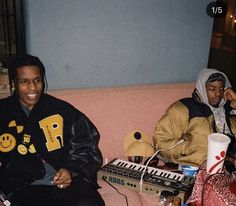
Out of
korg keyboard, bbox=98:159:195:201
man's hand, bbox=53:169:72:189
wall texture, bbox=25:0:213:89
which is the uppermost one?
wall texture, bbox=25:0:213:89

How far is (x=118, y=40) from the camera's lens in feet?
8.64

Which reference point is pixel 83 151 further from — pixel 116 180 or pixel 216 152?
pixel 216 152

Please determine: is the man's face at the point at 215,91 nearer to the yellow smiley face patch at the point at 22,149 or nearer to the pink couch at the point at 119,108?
the pink couch at the point at 119,108

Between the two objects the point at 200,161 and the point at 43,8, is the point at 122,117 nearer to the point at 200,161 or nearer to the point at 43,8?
the point at 200,161

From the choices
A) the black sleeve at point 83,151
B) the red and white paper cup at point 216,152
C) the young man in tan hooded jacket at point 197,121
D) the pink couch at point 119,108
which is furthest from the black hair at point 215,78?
the black sleeve at point 83,151

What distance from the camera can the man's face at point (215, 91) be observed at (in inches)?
99.9

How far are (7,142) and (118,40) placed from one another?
118 centimetres

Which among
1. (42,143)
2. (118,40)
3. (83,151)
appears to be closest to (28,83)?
(42,143)

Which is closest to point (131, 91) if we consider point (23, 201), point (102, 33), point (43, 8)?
point (102, 33)

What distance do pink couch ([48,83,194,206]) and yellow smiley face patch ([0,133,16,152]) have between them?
0.47 meters

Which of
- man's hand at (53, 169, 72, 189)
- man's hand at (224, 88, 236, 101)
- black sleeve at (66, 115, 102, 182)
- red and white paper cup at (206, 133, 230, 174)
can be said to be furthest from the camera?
man's hand at (224, 88, 236, 101)

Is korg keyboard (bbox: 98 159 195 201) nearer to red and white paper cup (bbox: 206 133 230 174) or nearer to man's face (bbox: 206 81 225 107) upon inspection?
red and white paper cup (bbox: 206 133 230 174)

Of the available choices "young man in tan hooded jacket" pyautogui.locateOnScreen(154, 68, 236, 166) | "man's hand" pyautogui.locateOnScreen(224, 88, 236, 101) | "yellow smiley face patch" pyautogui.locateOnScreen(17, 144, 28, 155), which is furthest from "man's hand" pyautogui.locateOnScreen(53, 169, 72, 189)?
"man's hand" pyautogui.locateOnScreen(224, 88, 236, 101)

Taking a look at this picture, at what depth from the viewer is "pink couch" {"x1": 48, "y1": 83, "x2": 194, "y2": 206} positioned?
8.10ft
